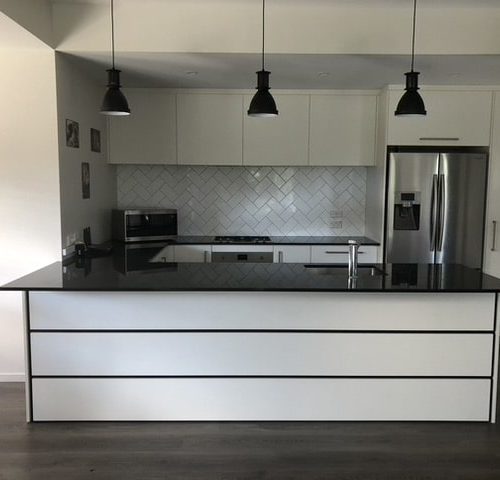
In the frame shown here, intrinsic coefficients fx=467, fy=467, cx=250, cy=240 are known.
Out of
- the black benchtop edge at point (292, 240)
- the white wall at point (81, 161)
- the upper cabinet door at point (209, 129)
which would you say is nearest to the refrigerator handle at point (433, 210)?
the black benchtop edge at point (292, 240)

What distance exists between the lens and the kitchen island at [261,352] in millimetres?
2688

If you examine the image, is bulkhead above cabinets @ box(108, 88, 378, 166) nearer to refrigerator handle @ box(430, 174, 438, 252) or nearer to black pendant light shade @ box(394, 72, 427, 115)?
refrigerator handle @ box(430, 174, 438, 252)

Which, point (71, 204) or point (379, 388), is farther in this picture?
point (71, 204)

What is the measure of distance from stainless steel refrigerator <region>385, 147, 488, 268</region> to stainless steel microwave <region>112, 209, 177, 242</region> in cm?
211

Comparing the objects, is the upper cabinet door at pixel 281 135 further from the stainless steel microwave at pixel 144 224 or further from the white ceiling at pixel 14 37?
the white ceiling at pixel 14 37

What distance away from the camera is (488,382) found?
2752 millimetres

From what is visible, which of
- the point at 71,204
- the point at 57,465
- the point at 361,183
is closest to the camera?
the point at 57,465

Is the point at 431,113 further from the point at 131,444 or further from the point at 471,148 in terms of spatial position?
the point at 131,444

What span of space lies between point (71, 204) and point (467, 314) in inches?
111

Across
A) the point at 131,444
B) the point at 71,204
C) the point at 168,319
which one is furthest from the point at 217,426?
the point at 71,204

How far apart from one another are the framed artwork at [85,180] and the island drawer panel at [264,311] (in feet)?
4.60

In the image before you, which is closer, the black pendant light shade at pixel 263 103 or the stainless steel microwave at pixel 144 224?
the black pendant light shade at pixel 263 103

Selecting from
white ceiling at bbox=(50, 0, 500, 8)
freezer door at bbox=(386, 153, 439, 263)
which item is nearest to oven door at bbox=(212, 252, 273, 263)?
freezer door at bbox=(386, 153, 439, 263)

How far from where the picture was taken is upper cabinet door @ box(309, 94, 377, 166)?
14.6 ft
